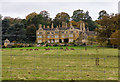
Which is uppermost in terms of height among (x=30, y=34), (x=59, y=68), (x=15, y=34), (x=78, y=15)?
(x=78, y=15)

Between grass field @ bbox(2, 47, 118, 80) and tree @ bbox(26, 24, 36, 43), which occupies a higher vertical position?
tree @ bbox(26, 24, 36, 43)

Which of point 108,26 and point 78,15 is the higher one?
point 78,15

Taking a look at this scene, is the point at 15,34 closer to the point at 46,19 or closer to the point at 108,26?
the point at 108,26

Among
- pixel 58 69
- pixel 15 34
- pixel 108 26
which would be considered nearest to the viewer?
pixel 58 69

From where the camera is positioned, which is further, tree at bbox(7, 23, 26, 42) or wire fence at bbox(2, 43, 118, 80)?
tree at bbox(7, 23, 26, 42)

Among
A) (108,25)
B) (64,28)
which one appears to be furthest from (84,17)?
(108,25)

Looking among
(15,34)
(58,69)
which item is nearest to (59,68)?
(58,69)

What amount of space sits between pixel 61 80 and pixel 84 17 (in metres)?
66.3

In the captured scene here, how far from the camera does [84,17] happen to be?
72.2 meters

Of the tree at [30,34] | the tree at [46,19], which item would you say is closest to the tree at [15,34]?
the tree at [30,34]

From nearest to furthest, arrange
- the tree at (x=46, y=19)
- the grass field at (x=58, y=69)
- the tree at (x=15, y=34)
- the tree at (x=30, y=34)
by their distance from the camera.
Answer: the grass field at (x=58, y=69) → the tree at (x=15, y=34) → the tree at (x=30, y=34) → the tree at (x=46, y=19)

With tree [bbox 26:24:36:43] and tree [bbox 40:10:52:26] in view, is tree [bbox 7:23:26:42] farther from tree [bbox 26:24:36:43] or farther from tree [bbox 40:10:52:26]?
tree [bbox 40:10:52:26]

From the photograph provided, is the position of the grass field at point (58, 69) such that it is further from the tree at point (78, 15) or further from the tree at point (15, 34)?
the tree at point (78, 15)

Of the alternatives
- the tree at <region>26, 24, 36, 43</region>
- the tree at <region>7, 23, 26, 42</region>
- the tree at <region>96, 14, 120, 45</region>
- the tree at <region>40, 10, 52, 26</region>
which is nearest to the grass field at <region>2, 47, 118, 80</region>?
the tree at <region>7, 23, 26, 42</region>
